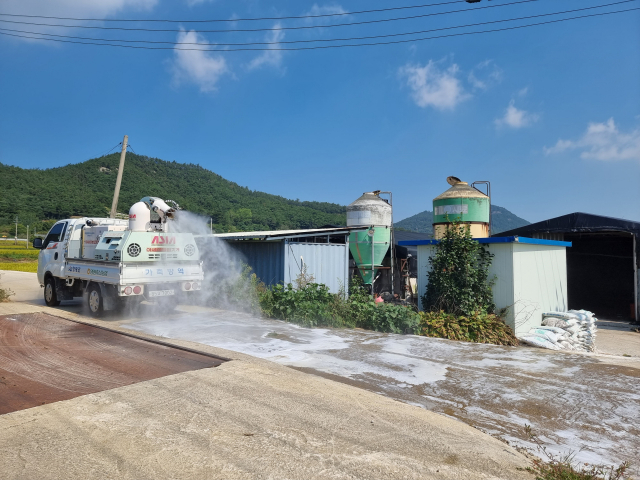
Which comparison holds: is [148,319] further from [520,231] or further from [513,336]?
[520,231]

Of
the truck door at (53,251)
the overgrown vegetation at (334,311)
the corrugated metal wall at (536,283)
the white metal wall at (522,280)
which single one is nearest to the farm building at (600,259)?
the corrugated metal wall at (536,283)

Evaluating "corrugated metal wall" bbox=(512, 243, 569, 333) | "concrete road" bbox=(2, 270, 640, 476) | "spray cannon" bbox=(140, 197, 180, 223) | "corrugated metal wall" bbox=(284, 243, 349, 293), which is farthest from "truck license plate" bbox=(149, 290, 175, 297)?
"corrugated metal wall" bbox=(512, 243, 569, 333)

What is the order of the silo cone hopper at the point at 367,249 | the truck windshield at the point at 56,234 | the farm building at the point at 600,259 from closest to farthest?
the truck windshield at the point at 56,234 → the farm building at the point at 600,259 → the silo cone hopper at the point at 367,249

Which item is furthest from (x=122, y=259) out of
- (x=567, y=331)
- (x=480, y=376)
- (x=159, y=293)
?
(x=567, y=331)

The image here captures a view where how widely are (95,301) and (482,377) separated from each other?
9790 mm

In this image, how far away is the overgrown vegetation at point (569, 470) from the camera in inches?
135

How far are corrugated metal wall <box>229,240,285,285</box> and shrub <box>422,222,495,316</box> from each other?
5.42 meters

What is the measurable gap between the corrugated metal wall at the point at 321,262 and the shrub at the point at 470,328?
17.8 ft

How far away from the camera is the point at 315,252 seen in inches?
606

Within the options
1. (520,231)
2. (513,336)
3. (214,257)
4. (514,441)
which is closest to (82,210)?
(214,257)

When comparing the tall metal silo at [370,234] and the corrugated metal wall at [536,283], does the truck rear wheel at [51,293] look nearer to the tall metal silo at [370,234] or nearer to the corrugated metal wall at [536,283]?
the tall metal silo at [370,234]

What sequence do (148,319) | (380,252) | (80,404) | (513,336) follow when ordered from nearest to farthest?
(80,404) → (513,336) → (148,319) → (380,252)

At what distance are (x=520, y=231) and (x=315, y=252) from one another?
28.4ft

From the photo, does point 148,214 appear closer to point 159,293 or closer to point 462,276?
point 159,293
